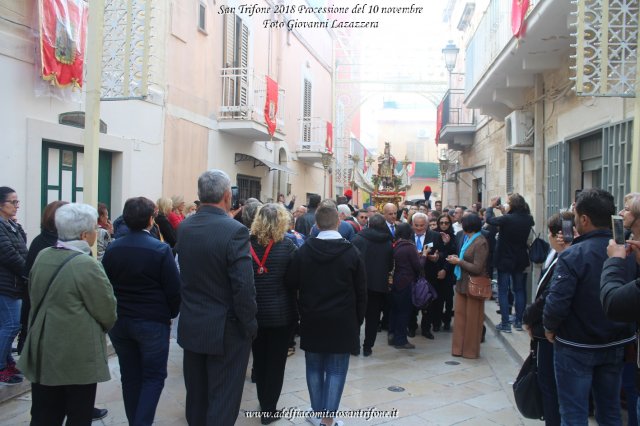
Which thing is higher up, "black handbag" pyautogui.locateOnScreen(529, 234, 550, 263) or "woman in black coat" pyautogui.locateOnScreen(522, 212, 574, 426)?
"black handbag" pyautogui.locateOnScreen(529, 234, 550, 263)

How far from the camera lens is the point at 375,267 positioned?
6594 mm

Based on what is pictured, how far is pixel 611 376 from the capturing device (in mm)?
3164

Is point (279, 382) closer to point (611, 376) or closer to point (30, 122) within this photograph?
point (611, 376)

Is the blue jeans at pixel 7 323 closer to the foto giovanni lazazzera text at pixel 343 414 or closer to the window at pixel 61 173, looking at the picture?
the foto giovanni lazazzera text at pixel 343 414

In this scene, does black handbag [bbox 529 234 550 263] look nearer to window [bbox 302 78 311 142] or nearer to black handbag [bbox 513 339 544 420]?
black handbag [bbox 513 339 544 420]

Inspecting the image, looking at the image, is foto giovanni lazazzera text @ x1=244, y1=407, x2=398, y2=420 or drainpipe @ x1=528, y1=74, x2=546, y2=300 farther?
drainpipe @ x1=528, y1=74, x2=546, y2=300

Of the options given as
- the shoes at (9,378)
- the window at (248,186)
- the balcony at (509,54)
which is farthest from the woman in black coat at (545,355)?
the window at (248,186)

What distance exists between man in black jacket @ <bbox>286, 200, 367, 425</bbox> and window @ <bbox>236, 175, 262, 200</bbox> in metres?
10.2

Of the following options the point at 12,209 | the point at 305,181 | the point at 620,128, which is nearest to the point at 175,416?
the point at 12,209

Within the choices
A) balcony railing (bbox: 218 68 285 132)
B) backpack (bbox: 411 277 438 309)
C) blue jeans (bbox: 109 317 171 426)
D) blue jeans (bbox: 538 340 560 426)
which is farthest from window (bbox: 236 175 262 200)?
blue jeans (bbox: 538 340 560 426)

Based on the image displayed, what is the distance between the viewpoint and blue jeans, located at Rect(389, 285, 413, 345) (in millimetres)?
6887

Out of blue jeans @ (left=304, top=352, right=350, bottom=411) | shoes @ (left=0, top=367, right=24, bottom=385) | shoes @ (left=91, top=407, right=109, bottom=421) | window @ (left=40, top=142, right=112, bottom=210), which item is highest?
window @ (left=40, top=142, right=112, bottom=210)

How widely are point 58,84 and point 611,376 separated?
7.07m

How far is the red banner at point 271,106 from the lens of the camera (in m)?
13.8
